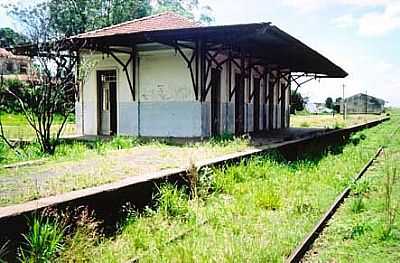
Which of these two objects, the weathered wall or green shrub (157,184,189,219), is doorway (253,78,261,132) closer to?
the weathered wall

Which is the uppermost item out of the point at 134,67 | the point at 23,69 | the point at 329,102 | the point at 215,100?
the point at 134,67

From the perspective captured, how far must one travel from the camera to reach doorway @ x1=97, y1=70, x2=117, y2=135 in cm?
1634

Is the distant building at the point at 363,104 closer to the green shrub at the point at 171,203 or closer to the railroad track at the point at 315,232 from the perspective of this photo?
the railroad track at the point at 315,232

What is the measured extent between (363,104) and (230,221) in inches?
2675

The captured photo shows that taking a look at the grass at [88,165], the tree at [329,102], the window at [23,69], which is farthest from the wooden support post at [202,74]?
the tree at [329,102]

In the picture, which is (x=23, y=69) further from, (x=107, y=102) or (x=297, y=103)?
(x=297, y=103)

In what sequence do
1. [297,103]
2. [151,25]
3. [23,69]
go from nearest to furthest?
[23,69]
[151,25]
[297,103]

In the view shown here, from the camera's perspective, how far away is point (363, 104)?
69188 millimetres

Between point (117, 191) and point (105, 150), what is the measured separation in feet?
17.5

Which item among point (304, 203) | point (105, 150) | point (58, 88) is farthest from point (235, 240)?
point (58, 88)

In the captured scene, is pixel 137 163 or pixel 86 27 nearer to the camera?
pixel 137 163

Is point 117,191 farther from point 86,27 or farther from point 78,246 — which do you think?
point 86,27

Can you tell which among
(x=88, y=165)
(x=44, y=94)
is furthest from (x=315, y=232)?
(x=44, y=94)

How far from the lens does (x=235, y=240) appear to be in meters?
4.80
